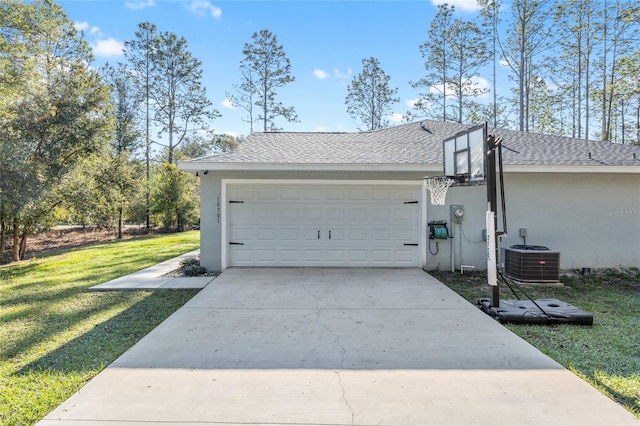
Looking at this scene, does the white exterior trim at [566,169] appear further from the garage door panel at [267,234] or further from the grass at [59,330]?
the grass at [59,330]

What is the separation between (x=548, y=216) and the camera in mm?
7539

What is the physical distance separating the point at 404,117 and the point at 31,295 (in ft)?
72.4

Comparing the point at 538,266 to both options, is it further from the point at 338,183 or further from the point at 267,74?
the point at 267,74

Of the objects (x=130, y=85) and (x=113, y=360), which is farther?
(x=130, y=85)

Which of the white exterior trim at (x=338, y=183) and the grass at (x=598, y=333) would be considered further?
the white exterior trim at (x=338, y=183)

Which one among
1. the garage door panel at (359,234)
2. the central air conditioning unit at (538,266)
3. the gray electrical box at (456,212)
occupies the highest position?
the gray electrical box at (456,212)

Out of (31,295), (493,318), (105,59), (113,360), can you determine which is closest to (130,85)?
(105,59)

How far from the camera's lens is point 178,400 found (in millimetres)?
2619

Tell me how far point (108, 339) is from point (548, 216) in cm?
869

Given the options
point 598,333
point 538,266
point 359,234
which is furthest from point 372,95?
point 598,333

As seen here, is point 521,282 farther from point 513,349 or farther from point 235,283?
point 235,283

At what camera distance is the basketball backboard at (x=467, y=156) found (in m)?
4.87

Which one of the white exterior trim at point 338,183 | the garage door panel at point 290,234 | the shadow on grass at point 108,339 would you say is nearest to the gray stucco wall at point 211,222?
the white exterior trim at point 338,183

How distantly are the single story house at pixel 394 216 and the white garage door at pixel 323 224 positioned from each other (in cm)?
2
